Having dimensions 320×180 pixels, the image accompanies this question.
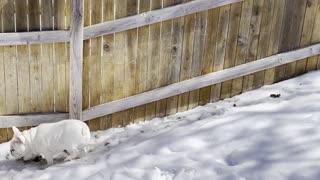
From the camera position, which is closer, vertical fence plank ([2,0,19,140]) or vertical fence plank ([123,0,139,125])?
vertical fence plank ([2,0,19,140])

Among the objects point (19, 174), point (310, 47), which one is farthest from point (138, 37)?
point (310, 47)

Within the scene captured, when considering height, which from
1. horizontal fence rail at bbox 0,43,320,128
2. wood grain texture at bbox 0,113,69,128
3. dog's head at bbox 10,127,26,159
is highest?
horizontal fence rail at bbox 0,43,320,128

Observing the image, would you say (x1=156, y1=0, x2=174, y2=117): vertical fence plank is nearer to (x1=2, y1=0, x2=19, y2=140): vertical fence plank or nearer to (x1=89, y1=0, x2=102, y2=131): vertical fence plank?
(x1=89, y1=0, x2=102, y2=131): vertical fence plank

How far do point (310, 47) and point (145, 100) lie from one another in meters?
2.49

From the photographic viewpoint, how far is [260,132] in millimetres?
6102

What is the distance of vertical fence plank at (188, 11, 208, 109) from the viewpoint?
22.7ft

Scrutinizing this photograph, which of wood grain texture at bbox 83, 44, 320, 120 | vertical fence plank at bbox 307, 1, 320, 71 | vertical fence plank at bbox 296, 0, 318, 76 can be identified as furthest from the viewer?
vertical fence plank at bbox 307, 1, 320, 71

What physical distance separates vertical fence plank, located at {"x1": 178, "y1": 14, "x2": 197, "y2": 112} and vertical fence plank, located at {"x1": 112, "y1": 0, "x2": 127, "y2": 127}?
0.77 metres

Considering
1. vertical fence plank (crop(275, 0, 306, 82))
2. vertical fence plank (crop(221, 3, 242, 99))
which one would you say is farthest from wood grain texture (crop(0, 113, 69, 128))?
vertical fence plank (crop(275, 0, 306, 82))

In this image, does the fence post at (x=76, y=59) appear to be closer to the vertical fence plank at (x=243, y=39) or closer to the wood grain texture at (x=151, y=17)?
the wood grain texture at (x=151, y=17)

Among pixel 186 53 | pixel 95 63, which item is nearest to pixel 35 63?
pixel 95 63

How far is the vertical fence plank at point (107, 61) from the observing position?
6.39m

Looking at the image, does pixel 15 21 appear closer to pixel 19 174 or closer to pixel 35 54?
pixel 35 54

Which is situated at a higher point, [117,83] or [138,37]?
[138,37]
